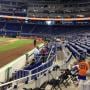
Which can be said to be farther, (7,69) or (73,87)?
(7,69)

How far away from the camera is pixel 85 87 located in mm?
10367

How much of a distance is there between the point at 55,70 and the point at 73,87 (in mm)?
1432

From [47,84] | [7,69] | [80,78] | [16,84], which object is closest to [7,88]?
[16,84]

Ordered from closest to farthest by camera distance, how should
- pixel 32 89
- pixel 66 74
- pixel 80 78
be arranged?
pixel 32 89 < pixel 80 78 < pixel 66 74

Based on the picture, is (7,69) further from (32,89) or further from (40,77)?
(32,89)

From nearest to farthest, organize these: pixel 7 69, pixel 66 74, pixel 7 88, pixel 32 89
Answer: pixel 7 88, pixel 32 89, pixel 66 74, pixel 7 69

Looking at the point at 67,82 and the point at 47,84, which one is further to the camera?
the point at 67,82

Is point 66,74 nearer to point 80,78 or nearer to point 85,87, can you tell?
point 80,78

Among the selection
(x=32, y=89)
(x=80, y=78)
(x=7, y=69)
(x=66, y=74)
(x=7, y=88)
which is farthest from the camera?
(x=7, y=69)

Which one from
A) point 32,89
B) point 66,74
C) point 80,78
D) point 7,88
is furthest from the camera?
point 66,74

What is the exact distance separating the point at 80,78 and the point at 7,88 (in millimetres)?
2735

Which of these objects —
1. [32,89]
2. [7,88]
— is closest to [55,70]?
[32,89]

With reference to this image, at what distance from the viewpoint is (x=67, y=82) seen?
1208 centimetres

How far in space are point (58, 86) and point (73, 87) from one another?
1294 millimetres
